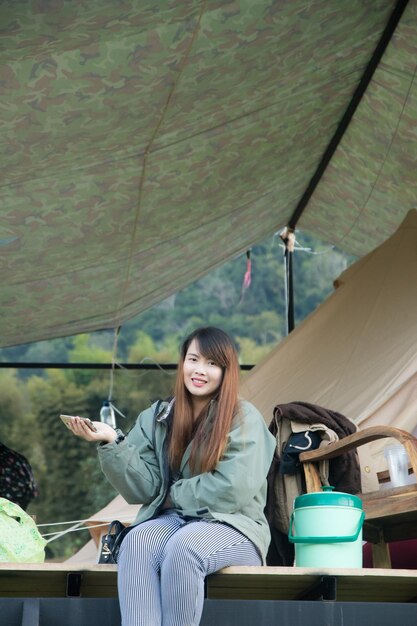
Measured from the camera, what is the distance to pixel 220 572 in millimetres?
2197

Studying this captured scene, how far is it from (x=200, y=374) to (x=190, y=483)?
0.93ft

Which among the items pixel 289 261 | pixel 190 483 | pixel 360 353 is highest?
pixel 289 261

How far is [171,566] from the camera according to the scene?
211 cm

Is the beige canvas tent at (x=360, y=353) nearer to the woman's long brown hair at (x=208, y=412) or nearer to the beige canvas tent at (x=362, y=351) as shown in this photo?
the beige canvas tent at (x=362, y=351)

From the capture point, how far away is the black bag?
7.68 feet

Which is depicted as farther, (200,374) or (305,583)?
(200,374)

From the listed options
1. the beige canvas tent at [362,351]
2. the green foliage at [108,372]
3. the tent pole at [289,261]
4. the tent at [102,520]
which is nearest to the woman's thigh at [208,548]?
the beige canvas tent at [362,351]

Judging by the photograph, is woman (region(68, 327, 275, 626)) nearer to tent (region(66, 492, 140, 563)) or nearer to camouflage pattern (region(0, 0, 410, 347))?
camouflage pattern (region(0, 0, 410, 347))

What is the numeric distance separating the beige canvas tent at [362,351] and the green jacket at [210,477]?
4.58 feet

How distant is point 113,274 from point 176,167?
3.55 feet

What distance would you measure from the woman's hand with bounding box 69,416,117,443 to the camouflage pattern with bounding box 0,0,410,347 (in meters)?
1.07

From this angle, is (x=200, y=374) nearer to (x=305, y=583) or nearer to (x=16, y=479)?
(x=305, y=583)

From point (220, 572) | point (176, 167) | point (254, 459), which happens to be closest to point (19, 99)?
point (176, 167)

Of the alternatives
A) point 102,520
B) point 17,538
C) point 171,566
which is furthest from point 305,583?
point 102,520
